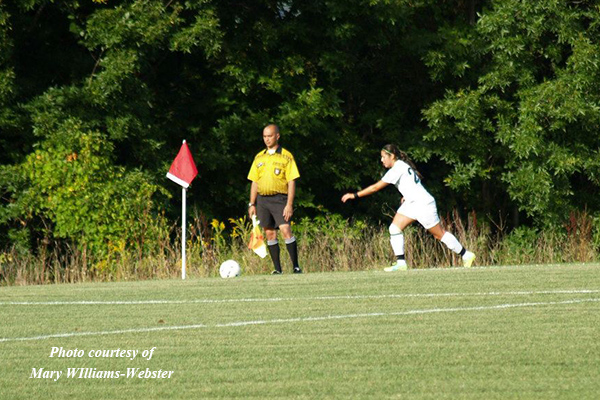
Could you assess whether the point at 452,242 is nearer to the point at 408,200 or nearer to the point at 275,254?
the point at 408,200

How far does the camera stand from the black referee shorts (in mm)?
17422

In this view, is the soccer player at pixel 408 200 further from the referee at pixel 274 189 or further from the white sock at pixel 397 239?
the referee at pixel 274 189

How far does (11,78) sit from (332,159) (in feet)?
26.3

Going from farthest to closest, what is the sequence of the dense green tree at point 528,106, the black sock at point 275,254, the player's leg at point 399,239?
the dense green tree at point 528,106 → the black sock at point 275,254 → the player's leg at point 399,239

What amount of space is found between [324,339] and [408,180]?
342 inches

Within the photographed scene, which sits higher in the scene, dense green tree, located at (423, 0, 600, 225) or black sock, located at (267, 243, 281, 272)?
dense green tree, located at (423, 0, 600, 225)

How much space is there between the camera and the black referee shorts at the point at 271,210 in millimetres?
17422

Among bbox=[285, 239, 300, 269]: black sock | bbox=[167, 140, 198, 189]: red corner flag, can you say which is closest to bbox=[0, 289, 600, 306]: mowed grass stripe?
bbox=[285, 239, 300, 269]: black sock

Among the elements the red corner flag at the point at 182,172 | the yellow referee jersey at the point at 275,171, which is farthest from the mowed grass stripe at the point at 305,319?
the red corner flag at the point at 182,172

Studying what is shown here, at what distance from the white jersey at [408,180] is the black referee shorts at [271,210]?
141 cm

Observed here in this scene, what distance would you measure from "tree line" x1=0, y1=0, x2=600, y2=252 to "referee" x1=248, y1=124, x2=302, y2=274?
491 centimetres

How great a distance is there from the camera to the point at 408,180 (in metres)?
17.4

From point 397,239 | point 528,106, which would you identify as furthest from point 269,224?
point 528,106

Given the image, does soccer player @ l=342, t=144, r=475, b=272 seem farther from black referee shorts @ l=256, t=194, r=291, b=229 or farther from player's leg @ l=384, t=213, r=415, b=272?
black referee shorts @ l=256, t=194, r=291, b=229
